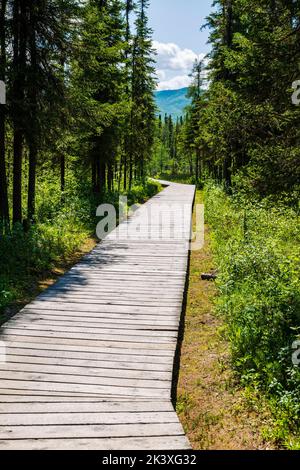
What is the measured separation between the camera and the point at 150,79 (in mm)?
33250

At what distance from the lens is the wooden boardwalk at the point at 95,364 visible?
3926 millimetres

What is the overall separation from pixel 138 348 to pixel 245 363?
1534 mm

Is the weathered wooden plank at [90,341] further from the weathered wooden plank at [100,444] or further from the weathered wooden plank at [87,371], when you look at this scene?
the weathered wooden plank at [100,444]

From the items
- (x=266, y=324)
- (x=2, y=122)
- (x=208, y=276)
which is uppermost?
(x=2, y=122)

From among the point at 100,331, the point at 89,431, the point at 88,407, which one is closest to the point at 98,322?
the point at 100,331

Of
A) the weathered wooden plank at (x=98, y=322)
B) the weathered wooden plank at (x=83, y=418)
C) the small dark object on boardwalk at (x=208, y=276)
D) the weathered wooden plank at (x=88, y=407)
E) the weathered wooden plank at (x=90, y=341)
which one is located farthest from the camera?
the small dark object on boardwalk at (x=208, y=276)

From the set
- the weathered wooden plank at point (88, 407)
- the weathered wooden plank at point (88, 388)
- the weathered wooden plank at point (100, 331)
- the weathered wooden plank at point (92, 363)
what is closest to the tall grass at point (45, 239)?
the weathered wooden plank at point (100, 331)

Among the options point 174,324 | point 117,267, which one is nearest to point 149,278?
point 117,267

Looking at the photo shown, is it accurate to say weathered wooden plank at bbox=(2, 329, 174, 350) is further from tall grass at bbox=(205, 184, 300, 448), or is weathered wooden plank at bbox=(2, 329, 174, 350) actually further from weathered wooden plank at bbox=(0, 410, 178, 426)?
weathered wooden plank at bbox=(0, 410, 178, 426)

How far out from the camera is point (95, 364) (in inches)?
210
